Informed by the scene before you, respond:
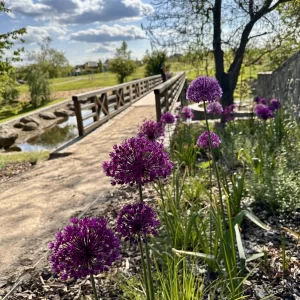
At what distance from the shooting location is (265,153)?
3533 millimetres

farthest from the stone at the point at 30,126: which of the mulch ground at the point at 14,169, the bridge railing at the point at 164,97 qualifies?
the mulch ground at the point at 14,169

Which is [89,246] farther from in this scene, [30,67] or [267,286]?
[30,67]

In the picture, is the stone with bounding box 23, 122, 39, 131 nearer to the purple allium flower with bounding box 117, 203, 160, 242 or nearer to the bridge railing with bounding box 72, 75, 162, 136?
the bridge railing with bounding box 72, 75, 162, 136

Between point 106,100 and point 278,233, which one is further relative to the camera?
point 106,100

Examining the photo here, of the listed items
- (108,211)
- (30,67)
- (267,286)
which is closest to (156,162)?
(267,286)

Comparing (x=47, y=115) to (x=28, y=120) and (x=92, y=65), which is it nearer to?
(x=28, y=120)

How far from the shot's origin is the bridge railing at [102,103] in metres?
7.89

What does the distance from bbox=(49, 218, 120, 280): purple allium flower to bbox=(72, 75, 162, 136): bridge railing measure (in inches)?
272

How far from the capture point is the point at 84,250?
3.37 feet

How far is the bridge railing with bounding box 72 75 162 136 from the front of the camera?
789 centimetres

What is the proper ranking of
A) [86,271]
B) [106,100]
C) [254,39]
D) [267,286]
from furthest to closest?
1. [106,100]
2. [254,39]
3. [267,286]
4. [86,271]

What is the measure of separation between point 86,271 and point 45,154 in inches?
253

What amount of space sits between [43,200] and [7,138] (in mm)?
8611

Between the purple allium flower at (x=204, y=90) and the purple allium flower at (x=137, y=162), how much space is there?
0.71m
